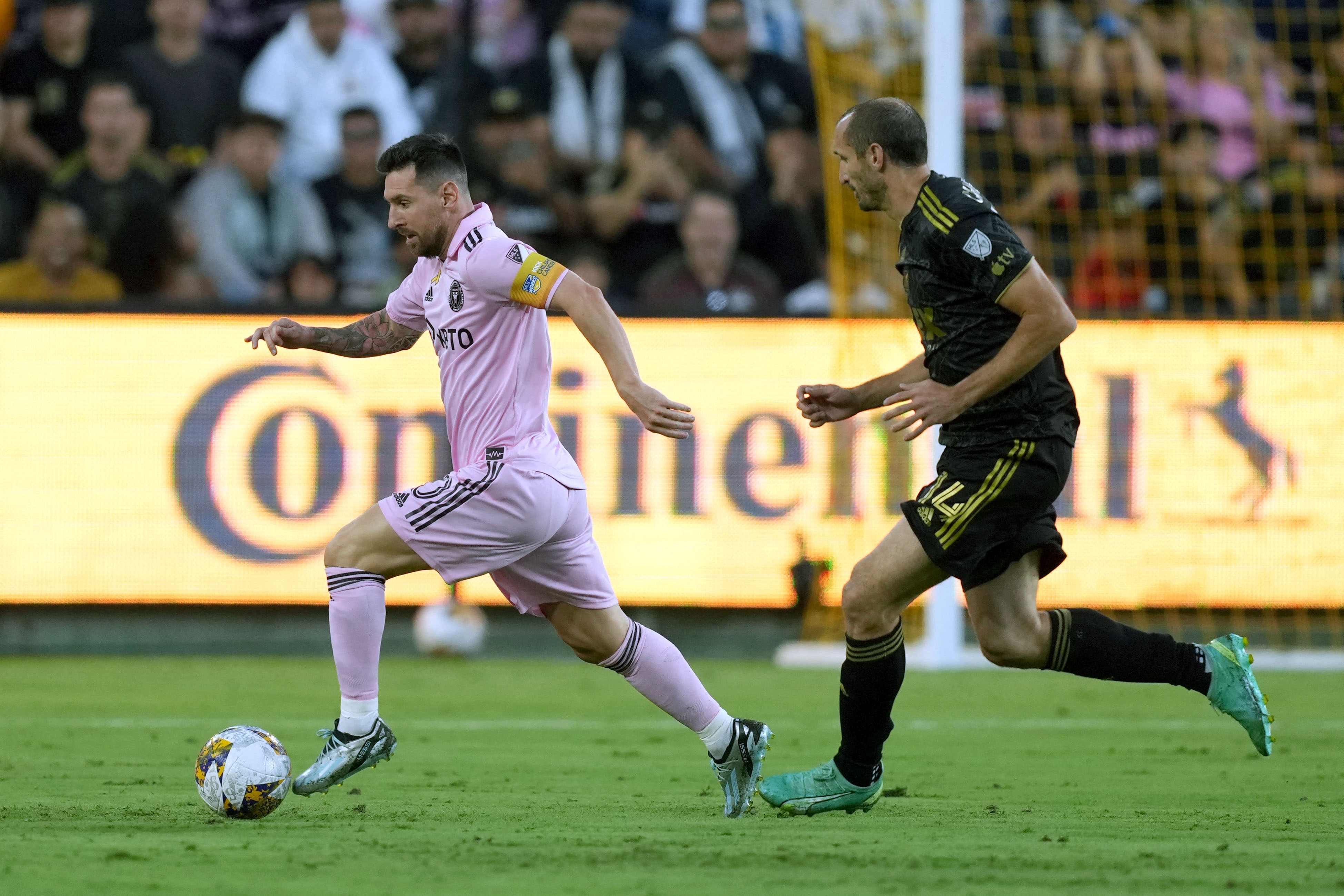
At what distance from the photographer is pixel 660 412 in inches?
187

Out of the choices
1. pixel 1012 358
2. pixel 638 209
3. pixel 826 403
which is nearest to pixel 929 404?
pixel 1012 358

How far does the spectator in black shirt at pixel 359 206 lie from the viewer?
11.9 m

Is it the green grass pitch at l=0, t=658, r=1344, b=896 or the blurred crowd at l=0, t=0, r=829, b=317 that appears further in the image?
the blurred crowd at l=0, t=0, r=829, b=317

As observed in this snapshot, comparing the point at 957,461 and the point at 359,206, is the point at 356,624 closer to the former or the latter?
the point at 957,461

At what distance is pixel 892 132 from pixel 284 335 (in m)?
1.85

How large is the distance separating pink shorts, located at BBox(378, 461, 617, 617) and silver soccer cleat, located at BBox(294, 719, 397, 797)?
0.48 metres

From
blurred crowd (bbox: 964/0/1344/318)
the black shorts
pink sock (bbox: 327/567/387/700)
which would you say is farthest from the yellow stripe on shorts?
blurred crowd (bbox: 964/0/1344/318)

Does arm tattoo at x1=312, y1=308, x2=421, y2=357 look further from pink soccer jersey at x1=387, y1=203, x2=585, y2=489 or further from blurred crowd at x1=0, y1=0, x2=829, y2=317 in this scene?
blurred crowd at x1=0, y1=0, x2=829, y2=317

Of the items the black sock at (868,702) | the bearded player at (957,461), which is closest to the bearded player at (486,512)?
the black sock at (868,702)

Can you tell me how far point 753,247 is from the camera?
12.0 meters

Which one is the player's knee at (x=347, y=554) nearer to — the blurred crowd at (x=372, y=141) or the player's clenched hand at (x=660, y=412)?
the player's clenched hand at (x=660, y=412)

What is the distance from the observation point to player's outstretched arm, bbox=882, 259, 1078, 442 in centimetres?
493

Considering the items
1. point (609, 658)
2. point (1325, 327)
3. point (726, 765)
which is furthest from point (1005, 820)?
point (1325, 327)

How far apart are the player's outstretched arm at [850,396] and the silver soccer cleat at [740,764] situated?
0.90m
